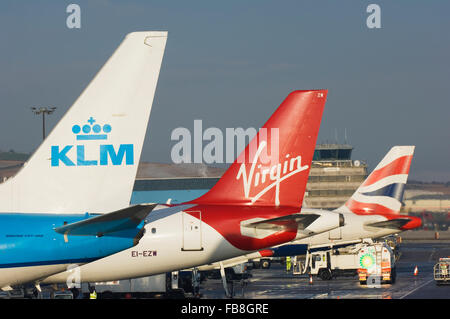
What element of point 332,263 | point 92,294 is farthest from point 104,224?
point 332,263

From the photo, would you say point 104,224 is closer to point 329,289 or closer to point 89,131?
point 89,131

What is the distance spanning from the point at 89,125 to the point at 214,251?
9.99 metres

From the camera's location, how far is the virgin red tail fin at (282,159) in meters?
26.2

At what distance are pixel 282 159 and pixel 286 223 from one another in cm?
Result: 304

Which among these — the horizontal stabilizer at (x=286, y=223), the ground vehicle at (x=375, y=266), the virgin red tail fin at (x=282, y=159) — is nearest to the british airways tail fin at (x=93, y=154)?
the horizontal stabilizer at (x=286, y=223)

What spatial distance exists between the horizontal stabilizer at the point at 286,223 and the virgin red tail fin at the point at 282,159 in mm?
1783

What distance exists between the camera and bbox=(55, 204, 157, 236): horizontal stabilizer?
600 inches

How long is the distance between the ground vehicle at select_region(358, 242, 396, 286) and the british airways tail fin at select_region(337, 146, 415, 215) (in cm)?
713

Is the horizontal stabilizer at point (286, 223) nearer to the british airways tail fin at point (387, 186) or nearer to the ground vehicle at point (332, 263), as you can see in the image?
the ground vehicle at point (332, 263)

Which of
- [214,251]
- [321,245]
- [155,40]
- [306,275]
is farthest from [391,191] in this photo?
[155,40]

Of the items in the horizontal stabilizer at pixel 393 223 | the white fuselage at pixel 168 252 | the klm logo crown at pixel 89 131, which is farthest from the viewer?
the horizontal stabilizer at pixel 393 223
